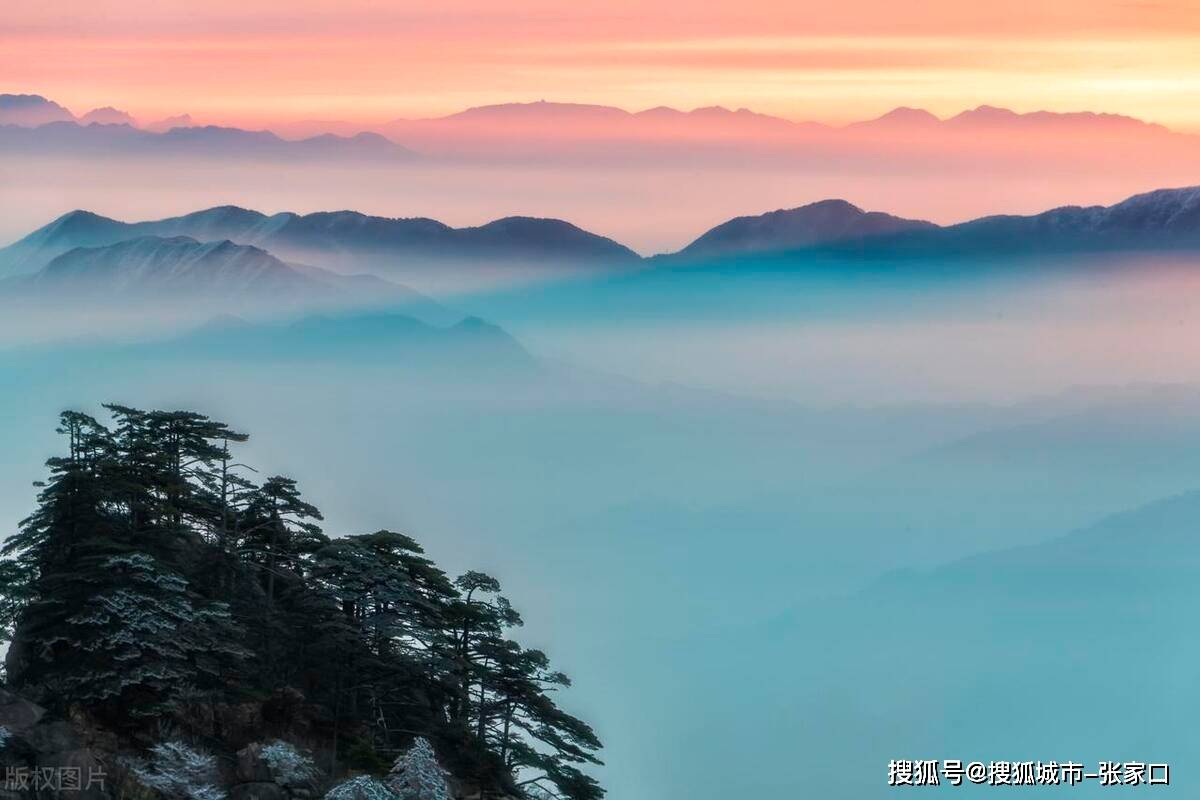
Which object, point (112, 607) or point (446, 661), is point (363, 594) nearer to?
point (446, 661)

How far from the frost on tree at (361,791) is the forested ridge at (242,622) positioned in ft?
8.39

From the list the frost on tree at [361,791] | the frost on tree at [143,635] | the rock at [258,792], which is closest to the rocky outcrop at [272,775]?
the rock at [258,792]

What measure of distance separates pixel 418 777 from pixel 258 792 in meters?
4.74

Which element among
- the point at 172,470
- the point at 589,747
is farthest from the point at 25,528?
the point at 589,747

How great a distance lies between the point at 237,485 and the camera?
55844 mm

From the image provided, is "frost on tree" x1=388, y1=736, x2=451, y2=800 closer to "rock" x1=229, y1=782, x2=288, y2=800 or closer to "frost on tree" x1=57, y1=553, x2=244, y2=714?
"rock" x1=229, y1=782, x2=288, y2=800

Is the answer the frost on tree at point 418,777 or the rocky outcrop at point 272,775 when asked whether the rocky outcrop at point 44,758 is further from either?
the frost on tree at point 418,777

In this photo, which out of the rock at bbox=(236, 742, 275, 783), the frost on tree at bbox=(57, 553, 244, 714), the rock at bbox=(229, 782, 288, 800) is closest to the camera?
the rock at bbox=(229, 782, 288, 800)

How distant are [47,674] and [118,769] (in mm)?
4423

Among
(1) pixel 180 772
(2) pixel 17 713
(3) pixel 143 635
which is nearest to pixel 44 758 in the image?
(2) pixel 17 713

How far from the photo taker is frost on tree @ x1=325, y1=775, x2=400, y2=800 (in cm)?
4503

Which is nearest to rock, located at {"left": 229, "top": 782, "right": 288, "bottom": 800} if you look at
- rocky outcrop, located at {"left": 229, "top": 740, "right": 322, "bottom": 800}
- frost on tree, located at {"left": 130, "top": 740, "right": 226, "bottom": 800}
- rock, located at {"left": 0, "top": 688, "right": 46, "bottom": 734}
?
rocky outcrop, located at {"left": 229, "top": 740, "right": 322, "bottom": 800}

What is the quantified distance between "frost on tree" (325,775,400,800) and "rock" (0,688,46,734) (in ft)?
28.6

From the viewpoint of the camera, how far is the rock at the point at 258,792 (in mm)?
45594
